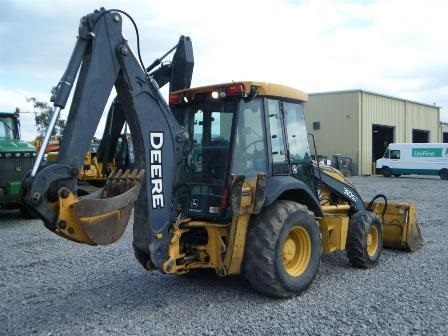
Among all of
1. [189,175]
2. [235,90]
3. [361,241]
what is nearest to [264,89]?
[235,90]

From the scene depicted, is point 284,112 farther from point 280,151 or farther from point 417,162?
point 417,162

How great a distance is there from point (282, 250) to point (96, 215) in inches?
81.5

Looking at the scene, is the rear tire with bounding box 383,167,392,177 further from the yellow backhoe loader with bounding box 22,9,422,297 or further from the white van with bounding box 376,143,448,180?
the yellow backhoe loader with bounding box 22,9,422,297

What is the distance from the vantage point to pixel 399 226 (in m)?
8.22

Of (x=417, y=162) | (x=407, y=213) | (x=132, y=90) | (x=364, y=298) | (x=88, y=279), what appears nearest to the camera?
(x=132, y=90)

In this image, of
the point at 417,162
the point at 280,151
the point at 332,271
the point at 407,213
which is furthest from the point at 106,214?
the point at 417,162

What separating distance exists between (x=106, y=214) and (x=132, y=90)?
124cm

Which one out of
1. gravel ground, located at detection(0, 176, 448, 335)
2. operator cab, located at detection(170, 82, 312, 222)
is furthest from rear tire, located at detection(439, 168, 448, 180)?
operator cab, located at detection(170, 82, 312, 222)

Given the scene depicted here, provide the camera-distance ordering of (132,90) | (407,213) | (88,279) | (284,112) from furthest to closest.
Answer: (407,213)
(88,279)
(284,112)
(132,90)

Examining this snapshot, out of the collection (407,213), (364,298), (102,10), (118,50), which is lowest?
(364,298)

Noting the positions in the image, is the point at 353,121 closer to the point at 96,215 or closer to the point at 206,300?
the point at 206,300

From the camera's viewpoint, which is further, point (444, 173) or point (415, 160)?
point (415, 160)

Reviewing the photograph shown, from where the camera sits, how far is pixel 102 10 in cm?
477

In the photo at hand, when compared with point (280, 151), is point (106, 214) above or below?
below
